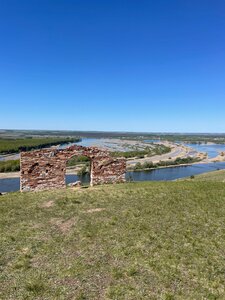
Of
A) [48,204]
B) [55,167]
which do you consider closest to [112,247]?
[48,204]

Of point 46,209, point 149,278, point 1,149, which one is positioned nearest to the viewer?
point 149,278

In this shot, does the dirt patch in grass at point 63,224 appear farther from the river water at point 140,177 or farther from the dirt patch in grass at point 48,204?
the river water at point 140,177

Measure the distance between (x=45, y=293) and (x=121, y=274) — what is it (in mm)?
1644

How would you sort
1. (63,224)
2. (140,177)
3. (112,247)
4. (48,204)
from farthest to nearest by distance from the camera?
(140,177) < (48,204) < (63,224) < (112,247)

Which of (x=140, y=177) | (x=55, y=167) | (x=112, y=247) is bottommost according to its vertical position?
(x=140, y=177)

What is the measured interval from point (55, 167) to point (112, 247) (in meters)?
8.32

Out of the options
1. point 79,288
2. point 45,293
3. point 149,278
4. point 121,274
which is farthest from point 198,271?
point 45,293

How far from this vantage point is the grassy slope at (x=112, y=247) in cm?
579

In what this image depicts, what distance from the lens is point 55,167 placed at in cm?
1509

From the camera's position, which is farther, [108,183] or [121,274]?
[108,183]

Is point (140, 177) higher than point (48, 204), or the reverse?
point (48, 204)

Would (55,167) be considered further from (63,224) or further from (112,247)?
(112,247)

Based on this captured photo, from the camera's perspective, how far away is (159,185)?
14898 millimetres

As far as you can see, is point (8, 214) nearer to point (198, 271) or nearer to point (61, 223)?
point (61, 223)
